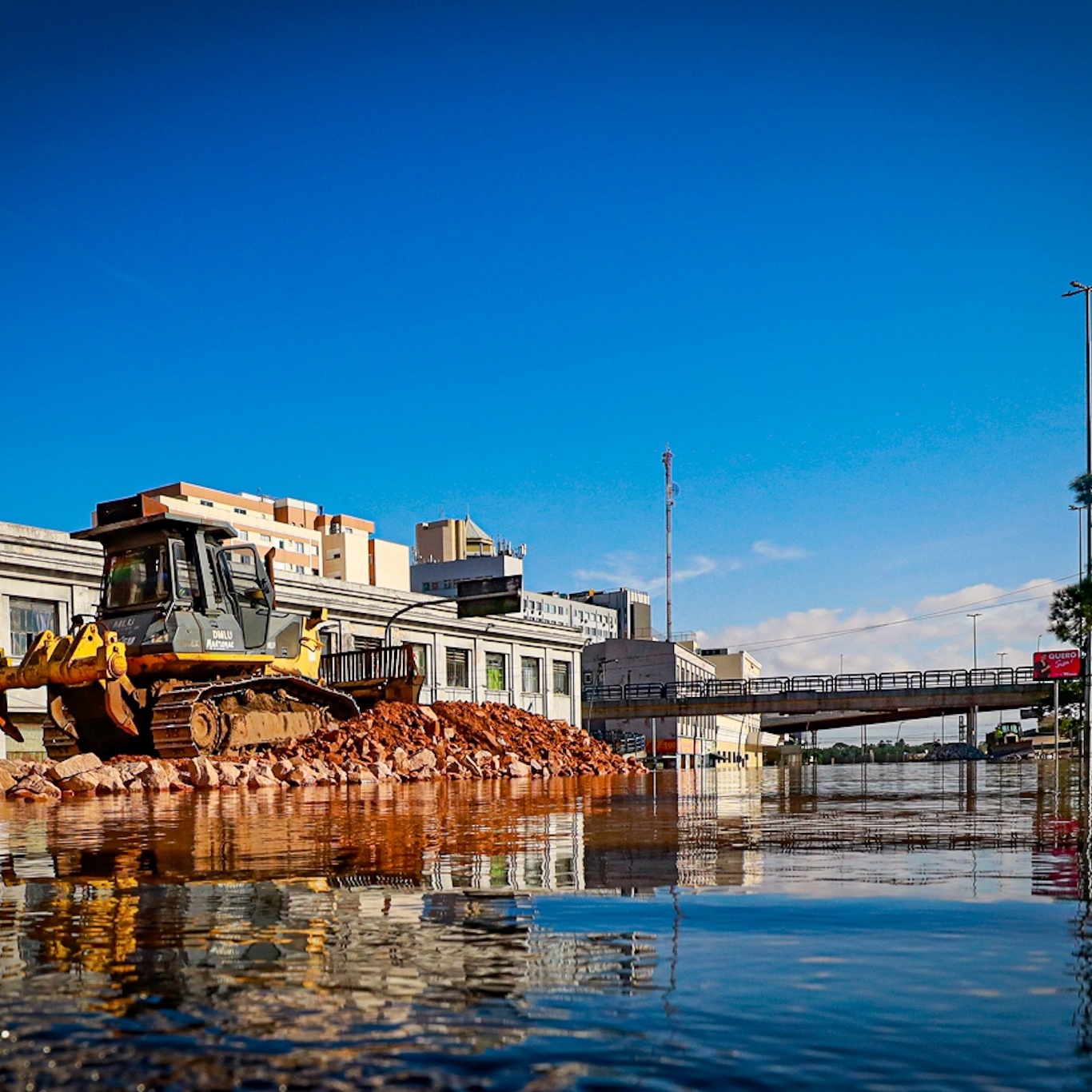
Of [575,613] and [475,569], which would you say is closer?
[475,569]

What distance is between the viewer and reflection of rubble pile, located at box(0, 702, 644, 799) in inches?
764

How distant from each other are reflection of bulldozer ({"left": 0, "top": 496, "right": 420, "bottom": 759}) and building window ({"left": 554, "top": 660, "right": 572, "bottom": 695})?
3369 cm

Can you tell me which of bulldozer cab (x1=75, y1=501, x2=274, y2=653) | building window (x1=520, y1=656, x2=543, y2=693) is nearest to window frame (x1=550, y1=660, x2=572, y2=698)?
building window (x1=520, y1=656, x2=543, y2=693)

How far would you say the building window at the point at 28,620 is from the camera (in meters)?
→ 34.7

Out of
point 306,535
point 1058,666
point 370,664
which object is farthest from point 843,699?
point 306,535

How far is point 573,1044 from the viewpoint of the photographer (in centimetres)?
236

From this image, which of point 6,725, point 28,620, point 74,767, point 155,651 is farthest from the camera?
point 28,620

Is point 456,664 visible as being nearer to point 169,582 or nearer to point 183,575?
point 183,575

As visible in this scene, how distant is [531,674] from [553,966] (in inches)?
2187

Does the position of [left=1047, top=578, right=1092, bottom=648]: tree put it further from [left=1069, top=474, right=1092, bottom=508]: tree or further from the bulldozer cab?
the bulldozer cab

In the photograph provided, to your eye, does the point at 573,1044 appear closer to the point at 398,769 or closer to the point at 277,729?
the point at 398,769

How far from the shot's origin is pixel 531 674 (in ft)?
192

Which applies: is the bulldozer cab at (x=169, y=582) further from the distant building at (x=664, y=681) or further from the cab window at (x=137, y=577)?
the distant building at (x=664, y=681)

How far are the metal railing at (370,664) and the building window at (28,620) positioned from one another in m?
8.15
